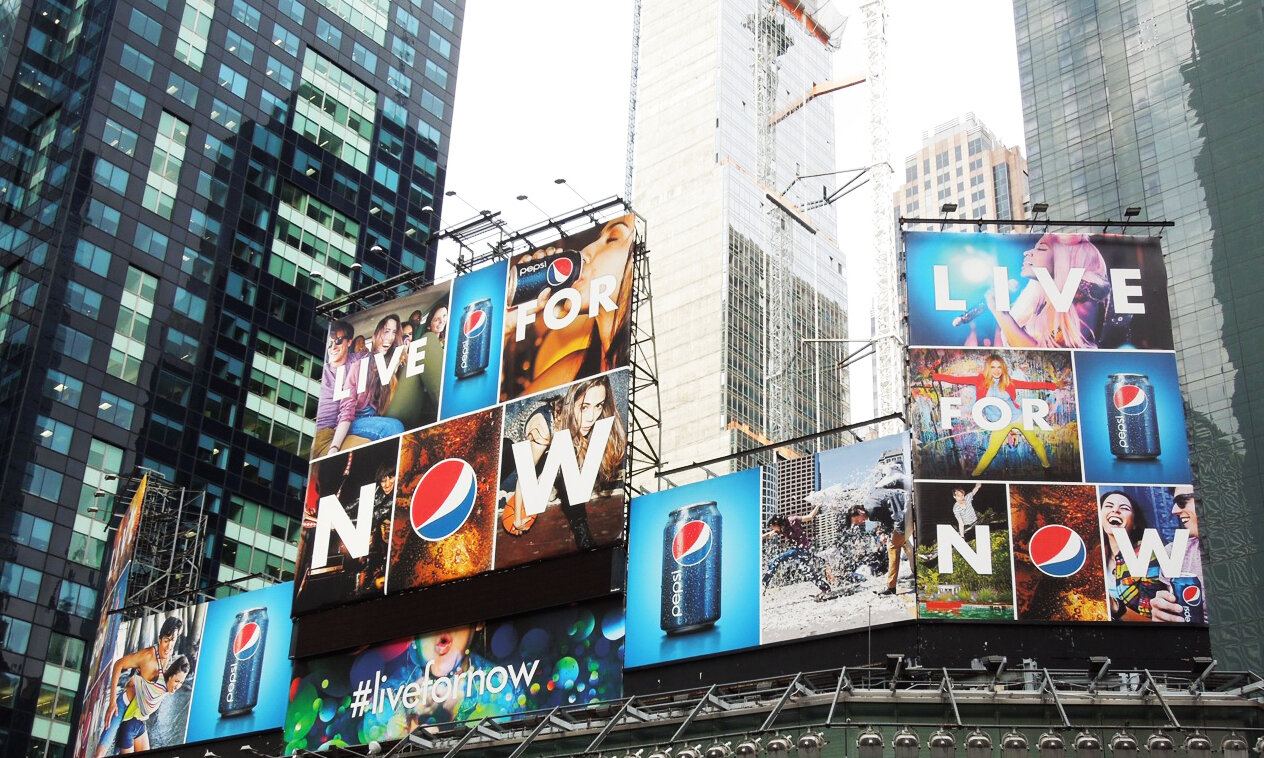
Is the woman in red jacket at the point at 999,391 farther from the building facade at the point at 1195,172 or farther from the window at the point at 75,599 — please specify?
the building facade at the point at 1195,172

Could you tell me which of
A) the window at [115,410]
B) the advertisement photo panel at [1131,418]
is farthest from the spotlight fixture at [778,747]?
the window at [115,410]

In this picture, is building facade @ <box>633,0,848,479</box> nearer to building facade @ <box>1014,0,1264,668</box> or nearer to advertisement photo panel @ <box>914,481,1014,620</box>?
building facade @ <box>1014,0,1264,668</box>

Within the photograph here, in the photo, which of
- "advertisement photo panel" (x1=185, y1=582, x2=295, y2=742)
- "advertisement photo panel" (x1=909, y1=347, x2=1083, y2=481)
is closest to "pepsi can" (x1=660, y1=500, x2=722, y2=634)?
"advertisement photo panel" (x1=909, y1=347, x2=1083, y2=481)

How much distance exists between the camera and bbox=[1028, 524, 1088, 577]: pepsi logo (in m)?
43.7

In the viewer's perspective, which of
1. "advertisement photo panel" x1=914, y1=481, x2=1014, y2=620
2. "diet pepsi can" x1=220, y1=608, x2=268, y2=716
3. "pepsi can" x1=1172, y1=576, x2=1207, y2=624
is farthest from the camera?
"diet pepsi can" x1=220, y1=608, x2=268, y2=716

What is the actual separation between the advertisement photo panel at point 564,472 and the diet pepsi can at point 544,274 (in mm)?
4153

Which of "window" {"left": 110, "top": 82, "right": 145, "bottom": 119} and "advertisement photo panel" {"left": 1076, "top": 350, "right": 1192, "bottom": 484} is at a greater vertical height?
"window" {"left": 110, "top": 82, "right": 145, "bottom": 119}

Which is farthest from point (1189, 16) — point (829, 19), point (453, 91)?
point (829, 19)

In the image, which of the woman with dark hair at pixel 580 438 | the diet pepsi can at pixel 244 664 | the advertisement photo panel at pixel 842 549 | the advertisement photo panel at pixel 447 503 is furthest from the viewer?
the diet pepsi can at pixel 244 664

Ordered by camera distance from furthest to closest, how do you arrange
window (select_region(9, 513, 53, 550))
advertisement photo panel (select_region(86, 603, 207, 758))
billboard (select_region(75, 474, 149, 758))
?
1. window (select_region(9, 513, 53, 550))
2. billboard (select_region(75, 474, 149, 758))
3. advertisement photo panel (select_region(86, 603, 207, 758))

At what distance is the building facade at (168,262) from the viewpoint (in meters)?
78.1

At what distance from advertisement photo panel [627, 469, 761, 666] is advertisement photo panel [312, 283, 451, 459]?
10.1 m

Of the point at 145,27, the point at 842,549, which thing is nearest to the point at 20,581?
the point at 145,27

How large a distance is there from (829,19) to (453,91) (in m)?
91.0
